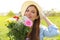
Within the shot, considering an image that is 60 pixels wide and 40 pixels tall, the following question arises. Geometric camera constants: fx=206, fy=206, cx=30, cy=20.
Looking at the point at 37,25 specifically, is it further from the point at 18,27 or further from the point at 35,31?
the point at 18,27

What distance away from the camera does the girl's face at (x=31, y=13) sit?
177 cm

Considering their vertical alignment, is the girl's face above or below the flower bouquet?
above

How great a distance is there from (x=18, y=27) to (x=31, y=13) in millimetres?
176

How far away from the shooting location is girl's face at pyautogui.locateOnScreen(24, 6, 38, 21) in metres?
1.77

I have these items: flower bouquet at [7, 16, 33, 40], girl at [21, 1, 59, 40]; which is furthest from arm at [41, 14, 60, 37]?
flower bouquet at [7, 16, 33, 40]

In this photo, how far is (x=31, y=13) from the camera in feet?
5.82

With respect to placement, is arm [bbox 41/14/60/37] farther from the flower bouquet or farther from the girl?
the flower bouquet

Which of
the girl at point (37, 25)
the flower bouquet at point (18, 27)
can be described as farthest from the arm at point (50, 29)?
the flower bouquet at point (18, 27)

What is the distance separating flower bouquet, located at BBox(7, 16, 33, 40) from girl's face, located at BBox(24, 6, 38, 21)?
0.14 ft

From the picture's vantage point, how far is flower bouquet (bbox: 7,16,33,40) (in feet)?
5.59

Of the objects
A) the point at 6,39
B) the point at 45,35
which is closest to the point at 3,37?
the point at 6,39

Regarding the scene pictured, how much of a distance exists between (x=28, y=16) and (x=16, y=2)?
0.53 ft

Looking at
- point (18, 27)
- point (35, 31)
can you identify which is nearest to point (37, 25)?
point (35, 31)

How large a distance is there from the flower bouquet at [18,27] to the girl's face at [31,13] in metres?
0.04
